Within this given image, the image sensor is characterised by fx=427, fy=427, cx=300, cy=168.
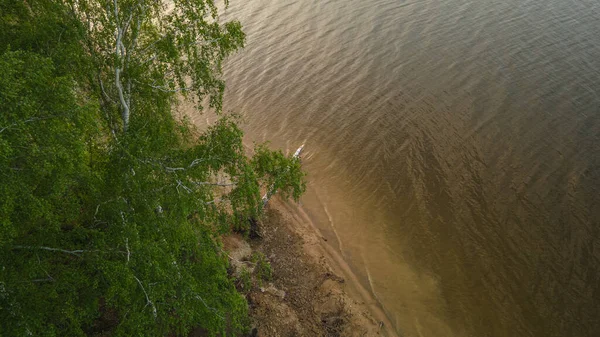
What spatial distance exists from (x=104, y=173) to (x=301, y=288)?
9221 millimetres

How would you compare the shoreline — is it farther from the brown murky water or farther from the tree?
the tree

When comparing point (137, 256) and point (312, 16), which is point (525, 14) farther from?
point (137, 256)

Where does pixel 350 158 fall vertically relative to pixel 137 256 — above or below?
below

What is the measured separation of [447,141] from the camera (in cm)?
2259

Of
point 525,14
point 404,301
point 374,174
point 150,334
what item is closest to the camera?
point 150,334

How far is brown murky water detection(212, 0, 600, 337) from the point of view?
52.8 ft

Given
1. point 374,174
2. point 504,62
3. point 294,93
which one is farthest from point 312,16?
point 374,174

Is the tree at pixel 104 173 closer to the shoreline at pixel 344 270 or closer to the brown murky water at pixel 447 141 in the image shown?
the shoreline at pixel 344 270

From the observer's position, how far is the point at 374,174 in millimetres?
21484

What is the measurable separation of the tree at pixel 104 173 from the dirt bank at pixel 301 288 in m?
4.20

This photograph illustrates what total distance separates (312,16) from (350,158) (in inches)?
685

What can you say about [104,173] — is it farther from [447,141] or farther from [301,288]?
[447,141]

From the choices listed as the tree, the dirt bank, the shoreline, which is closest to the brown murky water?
the shoreline

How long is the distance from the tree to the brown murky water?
846 centimetres
